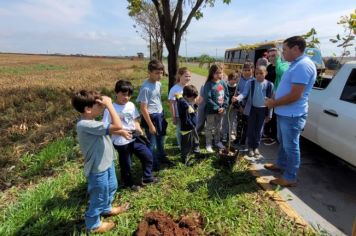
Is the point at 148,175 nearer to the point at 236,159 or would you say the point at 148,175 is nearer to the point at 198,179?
the point at 198,179

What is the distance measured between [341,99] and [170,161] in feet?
8.97

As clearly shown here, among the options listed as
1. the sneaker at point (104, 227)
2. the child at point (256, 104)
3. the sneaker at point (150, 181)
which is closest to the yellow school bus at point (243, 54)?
the child at point (256, 104)

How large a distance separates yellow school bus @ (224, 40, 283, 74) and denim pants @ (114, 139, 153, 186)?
836 cm

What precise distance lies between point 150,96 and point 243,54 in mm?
15834

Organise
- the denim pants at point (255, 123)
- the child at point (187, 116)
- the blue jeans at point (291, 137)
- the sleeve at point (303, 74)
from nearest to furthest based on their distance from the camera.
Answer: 1. the sleeve at point (303, 74)
2. the blue jeans at point (291, 137)
3. the child at point (187, 116)
4. the denim pants at point (255, 123)

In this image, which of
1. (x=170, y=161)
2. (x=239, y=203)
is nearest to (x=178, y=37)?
(x=170, y=161)

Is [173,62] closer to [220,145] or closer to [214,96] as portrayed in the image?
[214,96]

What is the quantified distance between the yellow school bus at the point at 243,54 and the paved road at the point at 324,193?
7124 mm

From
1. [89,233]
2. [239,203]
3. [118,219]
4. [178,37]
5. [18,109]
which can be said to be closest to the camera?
[89,233]

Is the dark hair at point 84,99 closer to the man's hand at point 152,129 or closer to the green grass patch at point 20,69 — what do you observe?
the man's hand at point 152,129

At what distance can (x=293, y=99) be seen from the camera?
11.7 feet

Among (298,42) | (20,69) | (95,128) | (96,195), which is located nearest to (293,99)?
(298,42)

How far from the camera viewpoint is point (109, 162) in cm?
306

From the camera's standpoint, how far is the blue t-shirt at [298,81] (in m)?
3.50
